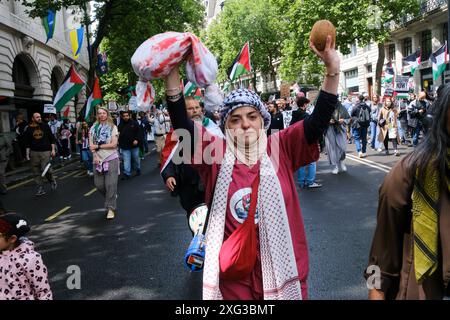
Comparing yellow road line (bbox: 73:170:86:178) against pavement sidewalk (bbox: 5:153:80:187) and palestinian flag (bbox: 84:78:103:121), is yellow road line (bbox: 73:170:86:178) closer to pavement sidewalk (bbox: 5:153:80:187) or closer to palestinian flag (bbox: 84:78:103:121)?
pavement sidewalk (bbox: 5:153:80:187)

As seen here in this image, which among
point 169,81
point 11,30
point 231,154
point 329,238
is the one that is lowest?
point 329,238

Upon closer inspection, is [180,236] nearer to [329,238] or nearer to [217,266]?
[329,238]

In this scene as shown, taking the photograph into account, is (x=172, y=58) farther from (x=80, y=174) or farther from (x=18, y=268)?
(x=80, y=174)

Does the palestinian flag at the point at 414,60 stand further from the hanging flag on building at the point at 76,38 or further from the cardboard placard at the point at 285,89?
the hanging flag on building at the point at 76,38

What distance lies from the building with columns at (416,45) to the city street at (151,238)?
18.3 meters

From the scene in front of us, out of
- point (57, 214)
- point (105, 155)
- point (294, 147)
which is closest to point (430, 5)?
point (105, 155)

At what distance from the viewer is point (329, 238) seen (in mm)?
5832

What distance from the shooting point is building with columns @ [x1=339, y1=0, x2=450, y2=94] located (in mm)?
28922

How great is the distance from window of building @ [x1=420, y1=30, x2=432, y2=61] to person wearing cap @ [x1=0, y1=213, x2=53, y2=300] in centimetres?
3204

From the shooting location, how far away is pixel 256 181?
2.33m

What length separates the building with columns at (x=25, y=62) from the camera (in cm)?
2022
